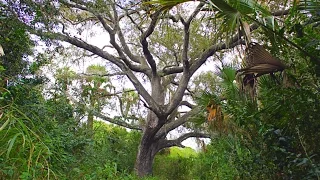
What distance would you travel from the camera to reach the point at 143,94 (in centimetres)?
834

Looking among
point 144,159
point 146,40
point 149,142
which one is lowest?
point 144,159

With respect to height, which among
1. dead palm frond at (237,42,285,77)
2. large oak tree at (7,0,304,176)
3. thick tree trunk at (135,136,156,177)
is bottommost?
thick tree trunk at (135,136,156,177)

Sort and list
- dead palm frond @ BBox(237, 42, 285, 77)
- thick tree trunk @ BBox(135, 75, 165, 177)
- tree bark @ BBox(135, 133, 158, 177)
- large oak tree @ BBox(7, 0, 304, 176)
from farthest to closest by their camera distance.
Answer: tree bark @ BBox(135, 133, 158, 177) → thick tree trunk @ BBox(135, 75, 165, 177) → large oak tree @ BBox(7, 0, 304, 176) → dead palm frond @ BBox(237, 42, 285, 77)

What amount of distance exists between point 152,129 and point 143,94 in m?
1.09

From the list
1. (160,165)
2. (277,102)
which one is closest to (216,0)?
(277,102)

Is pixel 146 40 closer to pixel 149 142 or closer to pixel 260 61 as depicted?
A: pixel 149 142

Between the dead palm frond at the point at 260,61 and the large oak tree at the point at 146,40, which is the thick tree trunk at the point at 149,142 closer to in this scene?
the large oak tree at the point at 146,40

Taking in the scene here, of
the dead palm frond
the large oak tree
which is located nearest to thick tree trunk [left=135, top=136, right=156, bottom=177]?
the large oak tree

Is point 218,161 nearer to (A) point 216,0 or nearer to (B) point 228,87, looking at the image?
(B) point 228,87

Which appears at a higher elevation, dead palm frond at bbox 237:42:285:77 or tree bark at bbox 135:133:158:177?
dead palm frond at bbox 237:42:285:77

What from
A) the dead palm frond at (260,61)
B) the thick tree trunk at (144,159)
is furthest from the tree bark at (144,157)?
the dead palm frond at (260,61)

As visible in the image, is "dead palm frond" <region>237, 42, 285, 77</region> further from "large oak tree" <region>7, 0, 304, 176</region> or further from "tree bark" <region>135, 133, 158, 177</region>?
"tree bark" <region>135, 133, 158, 177</region>

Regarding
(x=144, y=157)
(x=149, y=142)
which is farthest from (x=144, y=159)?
(x=149, y=142)

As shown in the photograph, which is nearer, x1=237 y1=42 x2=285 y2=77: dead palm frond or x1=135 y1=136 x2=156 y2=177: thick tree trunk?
x1=237 y1=42 x2=285 y2=77: dead palm frond
